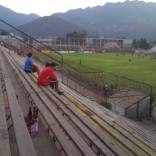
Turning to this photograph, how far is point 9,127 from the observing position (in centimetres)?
569

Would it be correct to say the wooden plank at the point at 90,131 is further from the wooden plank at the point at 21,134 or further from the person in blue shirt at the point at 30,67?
the person in blue shirt at the point at 30,67

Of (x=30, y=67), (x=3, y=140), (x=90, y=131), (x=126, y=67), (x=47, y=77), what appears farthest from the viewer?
(x=126, y=67)

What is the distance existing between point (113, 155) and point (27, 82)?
6.13 metres

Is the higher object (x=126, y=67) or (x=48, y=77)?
(x=48, y=77)

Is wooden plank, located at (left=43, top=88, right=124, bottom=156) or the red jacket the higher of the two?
the red jacket

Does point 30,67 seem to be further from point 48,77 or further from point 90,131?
point 90,131

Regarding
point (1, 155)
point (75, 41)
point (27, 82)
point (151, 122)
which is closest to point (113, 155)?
point (1, 155)

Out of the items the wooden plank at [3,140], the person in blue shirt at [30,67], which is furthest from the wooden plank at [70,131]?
the person in blue shirt at [30,67]

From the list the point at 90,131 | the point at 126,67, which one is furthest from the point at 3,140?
the point at 126,67

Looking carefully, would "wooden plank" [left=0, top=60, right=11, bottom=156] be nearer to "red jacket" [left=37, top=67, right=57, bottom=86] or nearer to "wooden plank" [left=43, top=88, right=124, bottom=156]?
"wooden plank" [left=43, top=88, right=124, bottom=156]

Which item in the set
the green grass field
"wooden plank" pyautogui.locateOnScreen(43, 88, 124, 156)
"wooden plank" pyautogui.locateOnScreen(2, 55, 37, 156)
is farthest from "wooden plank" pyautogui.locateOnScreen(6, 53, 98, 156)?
the green grass field

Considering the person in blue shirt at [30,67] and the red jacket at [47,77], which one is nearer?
the red jacket at [47,77]

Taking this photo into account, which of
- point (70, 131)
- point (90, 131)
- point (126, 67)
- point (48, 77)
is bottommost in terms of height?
point (126, 67)

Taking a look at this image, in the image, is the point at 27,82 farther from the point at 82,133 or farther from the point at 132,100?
the point at 132,100
